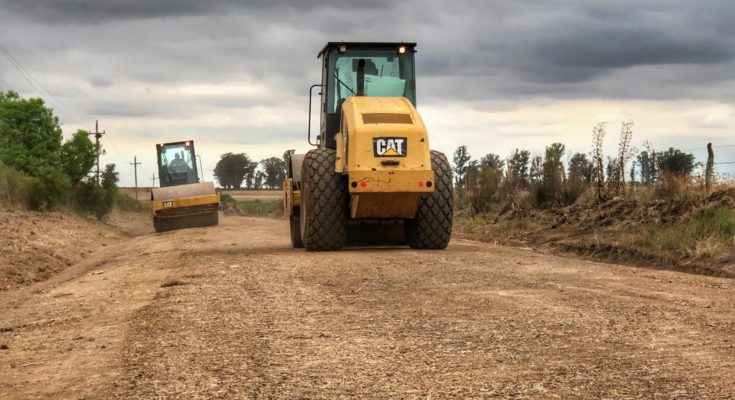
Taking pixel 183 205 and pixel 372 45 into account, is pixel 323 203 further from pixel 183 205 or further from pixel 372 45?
pixel 183 205

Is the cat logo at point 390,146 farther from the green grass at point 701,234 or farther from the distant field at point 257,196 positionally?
the distant field at point 257,196

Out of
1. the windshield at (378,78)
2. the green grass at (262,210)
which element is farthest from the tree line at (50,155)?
the windshield at (378,78)

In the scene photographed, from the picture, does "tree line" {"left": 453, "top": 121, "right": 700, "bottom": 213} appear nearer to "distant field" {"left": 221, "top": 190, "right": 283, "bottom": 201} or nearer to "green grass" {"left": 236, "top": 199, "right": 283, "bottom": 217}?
"green grass" {"left": 236, "top": 199, "right": 283, "bottom": 217}

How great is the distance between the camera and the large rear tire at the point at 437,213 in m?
15.6

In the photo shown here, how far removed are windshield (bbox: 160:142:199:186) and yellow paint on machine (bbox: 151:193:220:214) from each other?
13.8 feet

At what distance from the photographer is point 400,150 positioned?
1472 cm

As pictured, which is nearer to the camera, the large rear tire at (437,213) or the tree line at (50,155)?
the large rear tire at (437,213)

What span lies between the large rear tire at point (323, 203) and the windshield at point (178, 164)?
2375cm

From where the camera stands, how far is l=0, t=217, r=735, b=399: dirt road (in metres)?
5.56

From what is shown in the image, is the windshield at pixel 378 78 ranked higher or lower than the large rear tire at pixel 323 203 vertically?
higher

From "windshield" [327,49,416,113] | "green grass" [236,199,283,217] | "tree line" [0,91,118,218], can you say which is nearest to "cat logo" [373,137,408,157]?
"windshield" [327,49,416,113]

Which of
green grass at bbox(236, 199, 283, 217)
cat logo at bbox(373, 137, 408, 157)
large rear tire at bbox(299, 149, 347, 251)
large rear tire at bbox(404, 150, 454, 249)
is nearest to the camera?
cat logo at bbox(373, 137, 408, 157)

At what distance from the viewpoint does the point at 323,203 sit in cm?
1529

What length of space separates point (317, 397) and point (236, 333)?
2.32 meters
